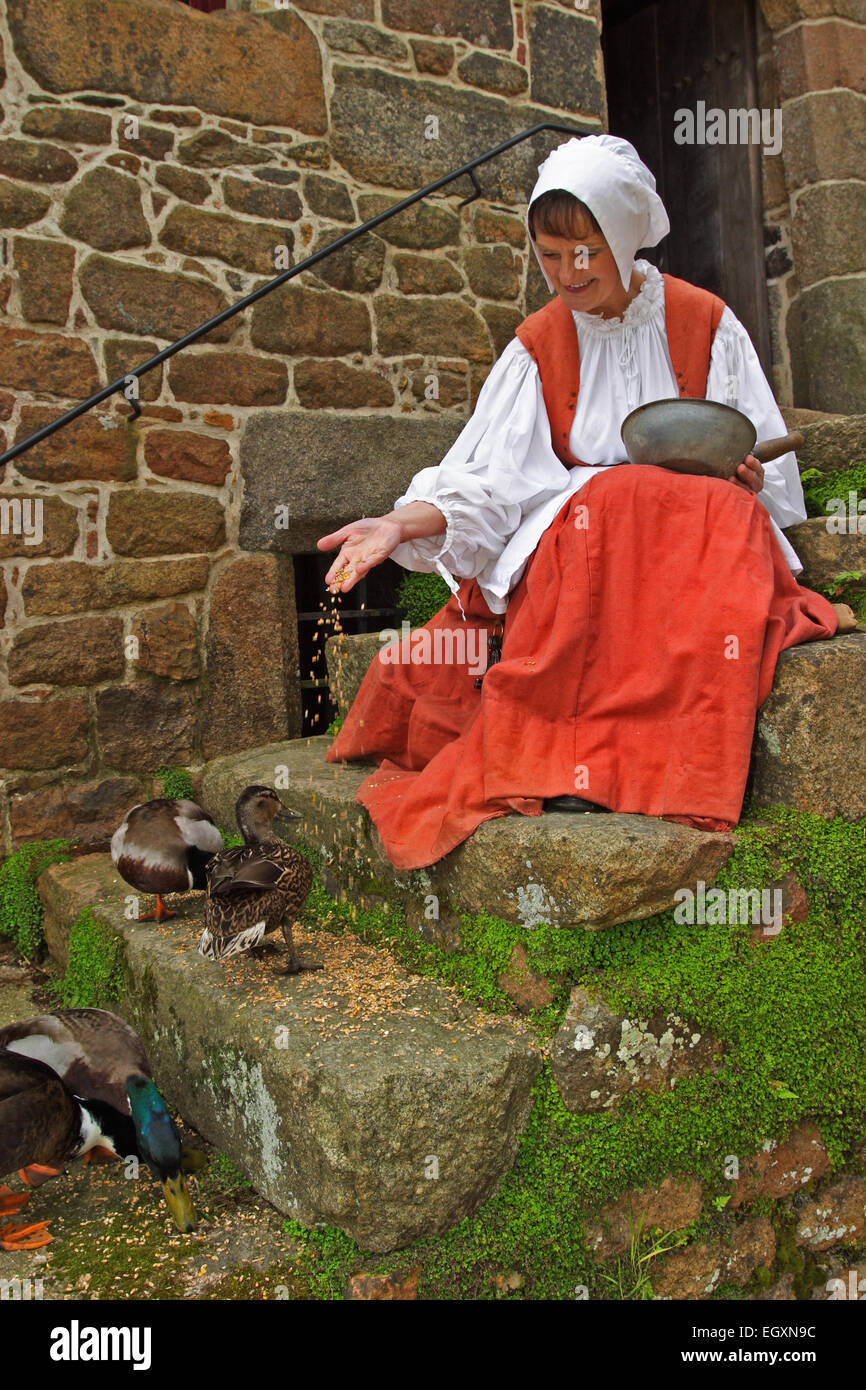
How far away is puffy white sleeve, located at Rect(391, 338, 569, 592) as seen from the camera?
275 cm

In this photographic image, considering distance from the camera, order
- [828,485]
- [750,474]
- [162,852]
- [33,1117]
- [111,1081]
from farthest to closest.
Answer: [828,485] < [162,852] < [750,474] < [111,1081] < [33,1117]

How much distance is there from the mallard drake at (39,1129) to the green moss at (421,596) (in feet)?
8.88

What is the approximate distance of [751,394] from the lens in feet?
9.83

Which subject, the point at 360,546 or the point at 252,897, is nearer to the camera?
the point at 360,546

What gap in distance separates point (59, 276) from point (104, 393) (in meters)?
0.53

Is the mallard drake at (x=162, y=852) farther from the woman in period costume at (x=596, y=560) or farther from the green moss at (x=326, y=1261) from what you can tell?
the green moss at (x=326, y=1261)

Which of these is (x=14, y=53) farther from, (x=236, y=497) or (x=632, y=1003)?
(x=632, y=1003)

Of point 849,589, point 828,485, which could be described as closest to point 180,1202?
point 849,589

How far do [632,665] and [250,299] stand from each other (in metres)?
2.40

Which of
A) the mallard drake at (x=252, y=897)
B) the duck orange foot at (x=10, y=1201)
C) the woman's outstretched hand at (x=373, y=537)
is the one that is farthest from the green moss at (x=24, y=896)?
the woman's outstretched hand at (x=373, y=537)

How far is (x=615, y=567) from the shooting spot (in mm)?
2562

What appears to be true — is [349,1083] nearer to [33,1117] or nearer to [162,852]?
[33,1117]

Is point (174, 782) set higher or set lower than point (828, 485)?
lower

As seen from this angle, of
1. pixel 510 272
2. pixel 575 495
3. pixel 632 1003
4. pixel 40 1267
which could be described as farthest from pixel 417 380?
pixel 40 1267
